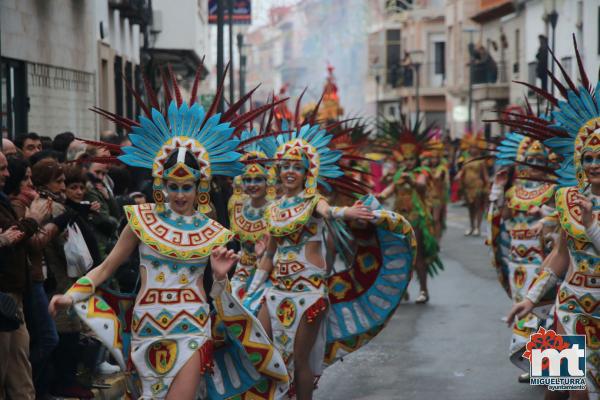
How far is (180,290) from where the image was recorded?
7.39m

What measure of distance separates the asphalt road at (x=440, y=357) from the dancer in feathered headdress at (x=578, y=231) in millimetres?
2238

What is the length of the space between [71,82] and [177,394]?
11853 mm

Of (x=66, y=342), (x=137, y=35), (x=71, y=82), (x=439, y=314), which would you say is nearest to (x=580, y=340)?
(x=66, y=342)

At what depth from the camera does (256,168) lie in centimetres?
1170

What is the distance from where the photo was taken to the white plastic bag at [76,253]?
30.0ft

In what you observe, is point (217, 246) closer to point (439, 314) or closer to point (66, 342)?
point (66, 342)

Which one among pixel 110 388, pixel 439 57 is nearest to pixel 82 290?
pixel 110 388

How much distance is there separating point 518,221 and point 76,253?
4612 mm

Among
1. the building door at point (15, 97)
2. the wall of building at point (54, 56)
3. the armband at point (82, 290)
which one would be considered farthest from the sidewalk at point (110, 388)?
the wall of building at point (54, 56)

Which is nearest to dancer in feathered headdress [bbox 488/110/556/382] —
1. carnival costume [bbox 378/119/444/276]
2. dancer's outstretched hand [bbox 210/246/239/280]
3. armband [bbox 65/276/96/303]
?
carnival costume [bbox 378/119/444/276]

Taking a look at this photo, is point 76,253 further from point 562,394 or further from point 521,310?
point 562,394

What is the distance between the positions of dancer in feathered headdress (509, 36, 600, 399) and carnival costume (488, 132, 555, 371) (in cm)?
281

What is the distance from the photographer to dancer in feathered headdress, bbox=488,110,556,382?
466 inches

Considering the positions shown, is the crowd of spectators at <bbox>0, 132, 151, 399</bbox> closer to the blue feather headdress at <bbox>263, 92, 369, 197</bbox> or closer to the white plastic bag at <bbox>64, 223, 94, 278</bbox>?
the white plastic bag at <bbox>64, 223, 94, 278</bbox>
